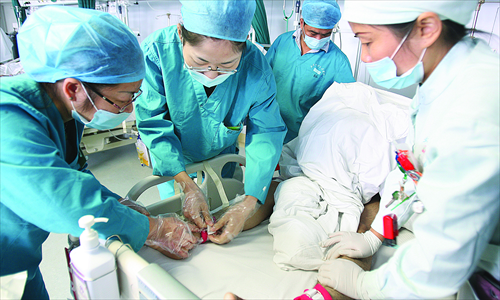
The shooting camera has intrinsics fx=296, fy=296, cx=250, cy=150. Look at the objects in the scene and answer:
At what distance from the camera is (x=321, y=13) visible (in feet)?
7.18

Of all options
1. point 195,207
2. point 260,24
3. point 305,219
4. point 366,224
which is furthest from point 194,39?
point 260,24

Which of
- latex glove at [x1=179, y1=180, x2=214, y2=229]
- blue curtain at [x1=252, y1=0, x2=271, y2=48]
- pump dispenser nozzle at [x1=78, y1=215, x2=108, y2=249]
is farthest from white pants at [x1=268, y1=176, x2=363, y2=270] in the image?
blue curtain at [x1=252, y1=0, x2=271, y2=48]

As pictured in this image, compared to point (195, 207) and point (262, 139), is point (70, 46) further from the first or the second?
point (262, 139)

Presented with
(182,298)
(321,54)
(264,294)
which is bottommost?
(264,294)

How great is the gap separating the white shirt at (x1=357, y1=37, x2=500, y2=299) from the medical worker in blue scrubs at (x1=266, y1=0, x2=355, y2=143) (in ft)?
5.23

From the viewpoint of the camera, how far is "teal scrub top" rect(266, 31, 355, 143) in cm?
238

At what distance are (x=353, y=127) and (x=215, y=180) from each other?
0.89 metres

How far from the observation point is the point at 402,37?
81 cm

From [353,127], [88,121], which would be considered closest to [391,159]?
[353,127]

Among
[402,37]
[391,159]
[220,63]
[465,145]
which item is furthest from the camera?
[391,159]

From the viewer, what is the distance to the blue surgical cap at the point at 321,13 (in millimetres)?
2174

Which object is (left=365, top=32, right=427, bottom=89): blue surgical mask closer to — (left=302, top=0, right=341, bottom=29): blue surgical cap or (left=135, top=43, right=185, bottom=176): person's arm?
(left=135, top=43, right=185, bottom=176): person's arm

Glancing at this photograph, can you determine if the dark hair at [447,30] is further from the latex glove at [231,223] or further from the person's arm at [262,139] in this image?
the latex glove at [231,223]

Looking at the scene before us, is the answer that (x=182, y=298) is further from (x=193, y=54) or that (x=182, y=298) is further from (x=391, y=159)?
(x=391, y=159)
